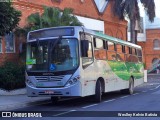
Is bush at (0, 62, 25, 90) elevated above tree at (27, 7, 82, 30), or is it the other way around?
tree at (27, 7, 82, 30)

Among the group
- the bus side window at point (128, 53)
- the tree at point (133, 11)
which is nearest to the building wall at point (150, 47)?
the tree at point (133, 11)

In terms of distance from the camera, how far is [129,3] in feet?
127

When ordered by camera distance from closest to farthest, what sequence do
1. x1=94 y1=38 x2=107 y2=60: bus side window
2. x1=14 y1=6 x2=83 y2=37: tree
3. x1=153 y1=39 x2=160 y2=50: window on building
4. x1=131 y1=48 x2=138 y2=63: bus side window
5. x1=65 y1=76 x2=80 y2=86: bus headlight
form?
x1=65 y1=76 x2=80 y2=86: bus headlight < x1=94 y1=38 x2=107 y2=60: bus side window < x1=14 y1=6 x2=83 y2=37: tree < x1=131 y1=48 x2=138 y2=63: bus side window < x1=153 y1=39 x2=160 y2=50: window on building

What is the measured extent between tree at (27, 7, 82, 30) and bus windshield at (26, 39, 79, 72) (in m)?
6.88

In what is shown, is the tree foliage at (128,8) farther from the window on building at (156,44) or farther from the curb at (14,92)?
the window on building at (156,44)

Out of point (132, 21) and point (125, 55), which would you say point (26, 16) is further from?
point (132, 21)

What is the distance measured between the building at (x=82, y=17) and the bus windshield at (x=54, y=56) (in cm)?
132

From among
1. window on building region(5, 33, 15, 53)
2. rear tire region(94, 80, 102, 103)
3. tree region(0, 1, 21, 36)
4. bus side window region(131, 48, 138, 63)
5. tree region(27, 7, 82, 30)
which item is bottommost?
rear tire region(94, 80, 102, 103)

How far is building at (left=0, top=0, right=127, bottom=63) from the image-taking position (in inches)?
932

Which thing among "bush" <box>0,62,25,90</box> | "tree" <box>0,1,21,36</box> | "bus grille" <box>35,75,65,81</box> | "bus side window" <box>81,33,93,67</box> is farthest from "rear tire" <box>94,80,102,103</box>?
"bush" <box>0,62,25,90</box>

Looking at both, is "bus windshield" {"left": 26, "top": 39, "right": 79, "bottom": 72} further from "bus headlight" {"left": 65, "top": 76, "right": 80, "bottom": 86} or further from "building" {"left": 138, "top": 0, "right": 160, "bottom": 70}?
"building" {"left": 138, "top": 0, "right": 160, "bottom": 70}

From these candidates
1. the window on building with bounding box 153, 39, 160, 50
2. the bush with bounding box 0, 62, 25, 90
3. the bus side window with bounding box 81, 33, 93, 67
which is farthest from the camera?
the window on building with bounding box 153, 39, 160, 50

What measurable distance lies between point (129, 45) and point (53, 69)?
874 cm

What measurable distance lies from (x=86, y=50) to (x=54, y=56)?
1346 mm
